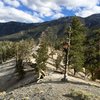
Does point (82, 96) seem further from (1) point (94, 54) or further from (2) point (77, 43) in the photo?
(2) point (77, 43)

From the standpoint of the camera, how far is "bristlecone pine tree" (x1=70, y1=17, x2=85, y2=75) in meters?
73.9

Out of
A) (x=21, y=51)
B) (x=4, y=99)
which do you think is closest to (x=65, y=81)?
(x=4, y=99)

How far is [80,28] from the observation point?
75.2m

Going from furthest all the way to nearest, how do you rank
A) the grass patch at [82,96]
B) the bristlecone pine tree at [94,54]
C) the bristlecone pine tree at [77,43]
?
the bristlecone pine tree at [77,43]
the bristlecone pine tree at [94,54]
the grass patch at [82,96]

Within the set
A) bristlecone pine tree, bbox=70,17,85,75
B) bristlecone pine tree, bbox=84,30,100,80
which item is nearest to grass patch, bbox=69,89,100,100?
bristlecone pine tree, bbox=84,30,100,80

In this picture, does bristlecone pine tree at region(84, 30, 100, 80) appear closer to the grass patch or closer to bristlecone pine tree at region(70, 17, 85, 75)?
→ bristlecone pine tree at region(70, 17, 85, 75)

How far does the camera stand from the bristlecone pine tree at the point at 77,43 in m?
73.9

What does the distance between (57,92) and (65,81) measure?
35.7ft

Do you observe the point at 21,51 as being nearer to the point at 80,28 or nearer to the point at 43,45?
the point at 43,45

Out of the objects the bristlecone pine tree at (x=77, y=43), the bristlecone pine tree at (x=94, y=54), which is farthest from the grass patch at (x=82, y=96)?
the bristlecone pine tree at (x=77, y=43)

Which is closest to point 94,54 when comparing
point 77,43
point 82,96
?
point 77,43

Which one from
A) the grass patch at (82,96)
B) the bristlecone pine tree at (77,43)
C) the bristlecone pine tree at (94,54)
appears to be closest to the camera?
the grass patch at (82,96)

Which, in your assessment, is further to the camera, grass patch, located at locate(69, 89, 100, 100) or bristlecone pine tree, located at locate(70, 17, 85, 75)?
bristlecone pine tree, located at locate(70, 17, 85, 75)

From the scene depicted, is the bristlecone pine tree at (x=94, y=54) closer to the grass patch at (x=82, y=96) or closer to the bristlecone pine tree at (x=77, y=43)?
the bristlecone pine tree at (x=77, y=43)
